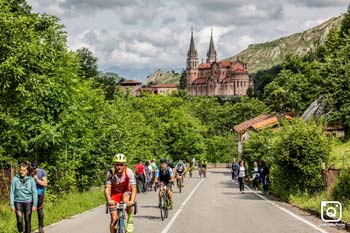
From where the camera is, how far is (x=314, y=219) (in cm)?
1636

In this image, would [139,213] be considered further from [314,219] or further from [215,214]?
[314,219]

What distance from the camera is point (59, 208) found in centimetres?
1772

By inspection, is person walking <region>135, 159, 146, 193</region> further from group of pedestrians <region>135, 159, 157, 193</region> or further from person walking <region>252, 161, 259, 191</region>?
person walking <region>252, 161, 259, 191</region>

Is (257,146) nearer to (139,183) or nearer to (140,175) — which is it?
(139,183)

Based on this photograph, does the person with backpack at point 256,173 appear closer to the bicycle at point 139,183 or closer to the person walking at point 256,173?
the person walking at point 256,173

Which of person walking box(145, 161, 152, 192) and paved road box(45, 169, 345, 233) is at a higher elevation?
person walking box(145, 161, 152, 192)

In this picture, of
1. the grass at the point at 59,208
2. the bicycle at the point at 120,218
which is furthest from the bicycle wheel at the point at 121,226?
the grass at the point at 59,208

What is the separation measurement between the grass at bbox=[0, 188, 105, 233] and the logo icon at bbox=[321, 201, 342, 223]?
793 centimetres

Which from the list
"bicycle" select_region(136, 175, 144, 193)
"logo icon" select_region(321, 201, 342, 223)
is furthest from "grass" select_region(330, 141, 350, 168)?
"bicycle" select_region(136, 175, 144, 193)

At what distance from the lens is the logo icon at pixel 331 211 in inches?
614

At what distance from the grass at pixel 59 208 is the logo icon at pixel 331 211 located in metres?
7.93

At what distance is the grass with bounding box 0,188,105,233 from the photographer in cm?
1383

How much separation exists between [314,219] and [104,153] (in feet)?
47.4

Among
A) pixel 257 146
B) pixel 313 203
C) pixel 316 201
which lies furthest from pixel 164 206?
pixel 257 146
